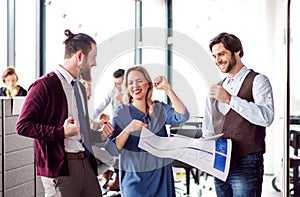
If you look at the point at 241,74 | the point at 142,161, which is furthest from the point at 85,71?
the point at 241,74

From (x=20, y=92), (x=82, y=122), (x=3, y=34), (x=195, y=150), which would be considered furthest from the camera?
(x=3, y=34)

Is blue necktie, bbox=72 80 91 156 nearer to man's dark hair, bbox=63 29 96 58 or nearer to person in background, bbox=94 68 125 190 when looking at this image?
person in background, bbox=94 68 125 190

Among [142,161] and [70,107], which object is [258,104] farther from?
[70,107]

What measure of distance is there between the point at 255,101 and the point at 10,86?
6.60ft

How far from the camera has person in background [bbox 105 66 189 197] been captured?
2564 mm

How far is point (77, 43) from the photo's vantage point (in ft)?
8.81

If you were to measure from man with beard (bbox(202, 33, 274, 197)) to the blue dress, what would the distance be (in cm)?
28

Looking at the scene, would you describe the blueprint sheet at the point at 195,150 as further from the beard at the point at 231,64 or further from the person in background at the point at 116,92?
the beard at the point at 231,64

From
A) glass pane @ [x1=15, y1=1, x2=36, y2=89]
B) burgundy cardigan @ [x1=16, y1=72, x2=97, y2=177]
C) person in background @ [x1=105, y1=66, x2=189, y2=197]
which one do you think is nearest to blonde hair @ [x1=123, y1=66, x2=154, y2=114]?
person in background @ [x1=105, y1=66, x2=189, y2=197]

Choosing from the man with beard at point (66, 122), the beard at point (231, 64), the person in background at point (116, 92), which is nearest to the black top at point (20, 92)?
the man with beard at point (66, 122)

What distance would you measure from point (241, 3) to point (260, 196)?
1091mm

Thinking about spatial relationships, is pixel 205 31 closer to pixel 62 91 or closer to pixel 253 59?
pixel 253 59

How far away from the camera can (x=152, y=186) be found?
2615 millimetres

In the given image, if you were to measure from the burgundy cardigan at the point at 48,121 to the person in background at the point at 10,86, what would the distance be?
0.93 metres
